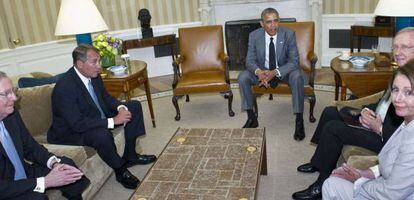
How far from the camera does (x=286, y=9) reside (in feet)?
19.0

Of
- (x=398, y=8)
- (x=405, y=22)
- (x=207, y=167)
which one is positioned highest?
(x=398, y=8)

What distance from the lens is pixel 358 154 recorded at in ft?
8.16

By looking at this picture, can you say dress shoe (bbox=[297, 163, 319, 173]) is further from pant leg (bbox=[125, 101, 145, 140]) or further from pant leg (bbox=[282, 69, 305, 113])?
pant leg (bbox=[125, 101, 145, 140])

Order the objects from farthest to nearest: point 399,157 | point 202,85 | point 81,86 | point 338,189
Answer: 1. point 202,85
2. point 81,86
3. point 338,189
4. point 399,157

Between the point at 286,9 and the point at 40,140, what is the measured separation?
3.98 meters

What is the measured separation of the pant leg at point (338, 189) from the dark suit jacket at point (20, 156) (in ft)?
5.20

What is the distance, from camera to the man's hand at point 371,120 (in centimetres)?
251

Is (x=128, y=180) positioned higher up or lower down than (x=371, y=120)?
lower down

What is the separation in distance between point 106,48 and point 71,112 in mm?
1260

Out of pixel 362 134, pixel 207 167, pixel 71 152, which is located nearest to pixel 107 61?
pixel 71 152

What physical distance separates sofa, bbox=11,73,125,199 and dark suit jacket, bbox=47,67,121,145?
146mm

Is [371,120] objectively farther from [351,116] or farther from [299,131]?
[299,131]

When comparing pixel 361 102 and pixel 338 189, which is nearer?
pixel 338 189

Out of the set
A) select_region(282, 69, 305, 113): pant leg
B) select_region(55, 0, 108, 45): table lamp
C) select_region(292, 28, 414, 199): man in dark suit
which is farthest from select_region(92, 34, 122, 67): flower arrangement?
select_region(292, 28, 414, 199): man in dark suit
